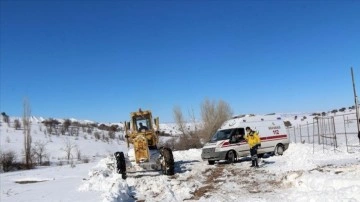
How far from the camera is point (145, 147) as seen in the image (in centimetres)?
2080

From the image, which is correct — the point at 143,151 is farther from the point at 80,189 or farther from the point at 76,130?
the point at 76,130

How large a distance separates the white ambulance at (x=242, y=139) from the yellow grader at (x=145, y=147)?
4334 millimetres

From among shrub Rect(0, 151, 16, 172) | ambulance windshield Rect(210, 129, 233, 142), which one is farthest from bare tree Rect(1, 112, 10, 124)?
ambulance windshield Rect(210, 129, 233, 142)

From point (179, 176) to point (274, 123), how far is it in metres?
10.4

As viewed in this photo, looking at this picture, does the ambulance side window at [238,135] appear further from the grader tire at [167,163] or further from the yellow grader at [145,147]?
Answer: the grader tire at [167,163]

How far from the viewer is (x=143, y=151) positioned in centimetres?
2089

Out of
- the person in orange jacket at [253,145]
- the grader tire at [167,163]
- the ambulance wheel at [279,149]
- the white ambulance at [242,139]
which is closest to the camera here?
the grader tire at [167,163]

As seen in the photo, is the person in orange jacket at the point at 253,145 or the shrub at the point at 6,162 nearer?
the person in orange jacket at the point at 253,145

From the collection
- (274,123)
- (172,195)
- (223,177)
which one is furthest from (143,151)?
(274,123)

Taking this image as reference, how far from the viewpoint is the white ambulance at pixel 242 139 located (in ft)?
81.4

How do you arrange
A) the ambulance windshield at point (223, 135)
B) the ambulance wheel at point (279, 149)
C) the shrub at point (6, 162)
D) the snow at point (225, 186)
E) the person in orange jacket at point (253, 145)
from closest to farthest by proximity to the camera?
the snow at point (225, 186) → the person in orange jacket at point (253, 145) → the ambulance windshield at point (223, 135) → the ambulance wheel at point (279, 149) → the shrub at point (6, 162)

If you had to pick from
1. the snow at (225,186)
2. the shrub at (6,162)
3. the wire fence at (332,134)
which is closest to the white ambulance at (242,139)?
the snow at (225,186)

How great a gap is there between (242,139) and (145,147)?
693cm

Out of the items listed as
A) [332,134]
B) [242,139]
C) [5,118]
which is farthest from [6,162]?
[5,118]
